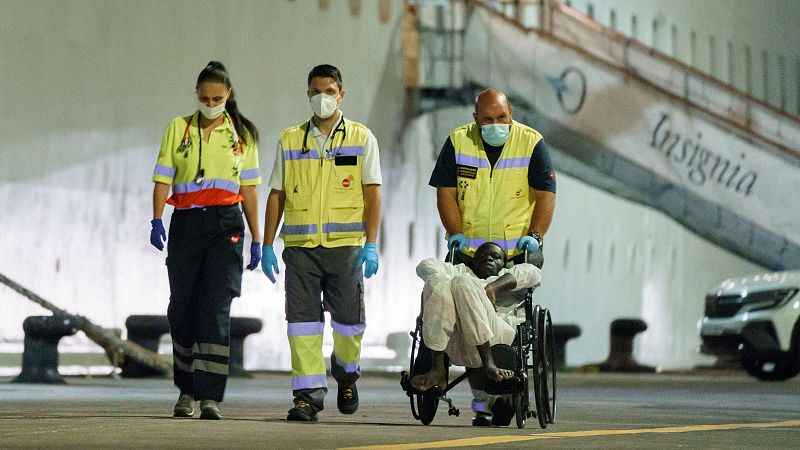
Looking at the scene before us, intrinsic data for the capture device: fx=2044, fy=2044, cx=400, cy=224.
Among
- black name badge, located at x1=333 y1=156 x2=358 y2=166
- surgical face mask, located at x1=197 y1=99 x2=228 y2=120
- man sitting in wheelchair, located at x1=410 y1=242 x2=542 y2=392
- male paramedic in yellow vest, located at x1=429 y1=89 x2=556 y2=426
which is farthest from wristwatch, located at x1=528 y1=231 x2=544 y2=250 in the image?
surgical face mask, located at x1=197 y1=99 x2=228 y2=120

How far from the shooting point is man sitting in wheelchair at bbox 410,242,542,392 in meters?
9.09

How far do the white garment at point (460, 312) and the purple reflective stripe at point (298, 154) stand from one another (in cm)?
93

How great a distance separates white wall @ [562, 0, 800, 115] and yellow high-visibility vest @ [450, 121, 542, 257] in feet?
36.1

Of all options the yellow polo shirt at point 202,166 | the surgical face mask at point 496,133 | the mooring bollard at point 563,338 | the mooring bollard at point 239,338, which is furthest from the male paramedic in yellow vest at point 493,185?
the mooring bollard at point 563,338

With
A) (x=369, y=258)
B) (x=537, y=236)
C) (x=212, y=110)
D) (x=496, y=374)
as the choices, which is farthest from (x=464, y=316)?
(x=212, y=110)

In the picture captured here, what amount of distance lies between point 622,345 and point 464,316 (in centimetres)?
1144

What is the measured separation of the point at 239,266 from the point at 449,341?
1.22m

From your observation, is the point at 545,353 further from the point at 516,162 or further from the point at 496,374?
the point at 516,162

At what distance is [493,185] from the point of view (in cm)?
973

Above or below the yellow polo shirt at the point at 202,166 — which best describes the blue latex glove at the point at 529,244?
below

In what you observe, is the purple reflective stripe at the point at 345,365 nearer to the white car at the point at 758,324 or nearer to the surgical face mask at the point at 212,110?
the surgical face mask at the point at 212,110

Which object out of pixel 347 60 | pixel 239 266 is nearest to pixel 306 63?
pixel 347 60

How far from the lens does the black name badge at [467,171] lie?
9734 mm

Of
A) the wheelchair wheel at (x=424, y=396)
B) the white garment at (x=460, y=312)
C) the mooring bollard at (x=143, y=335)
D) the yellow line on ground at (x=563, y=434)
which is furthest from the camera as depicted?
the mooring bollard at (x=143, y=335)
